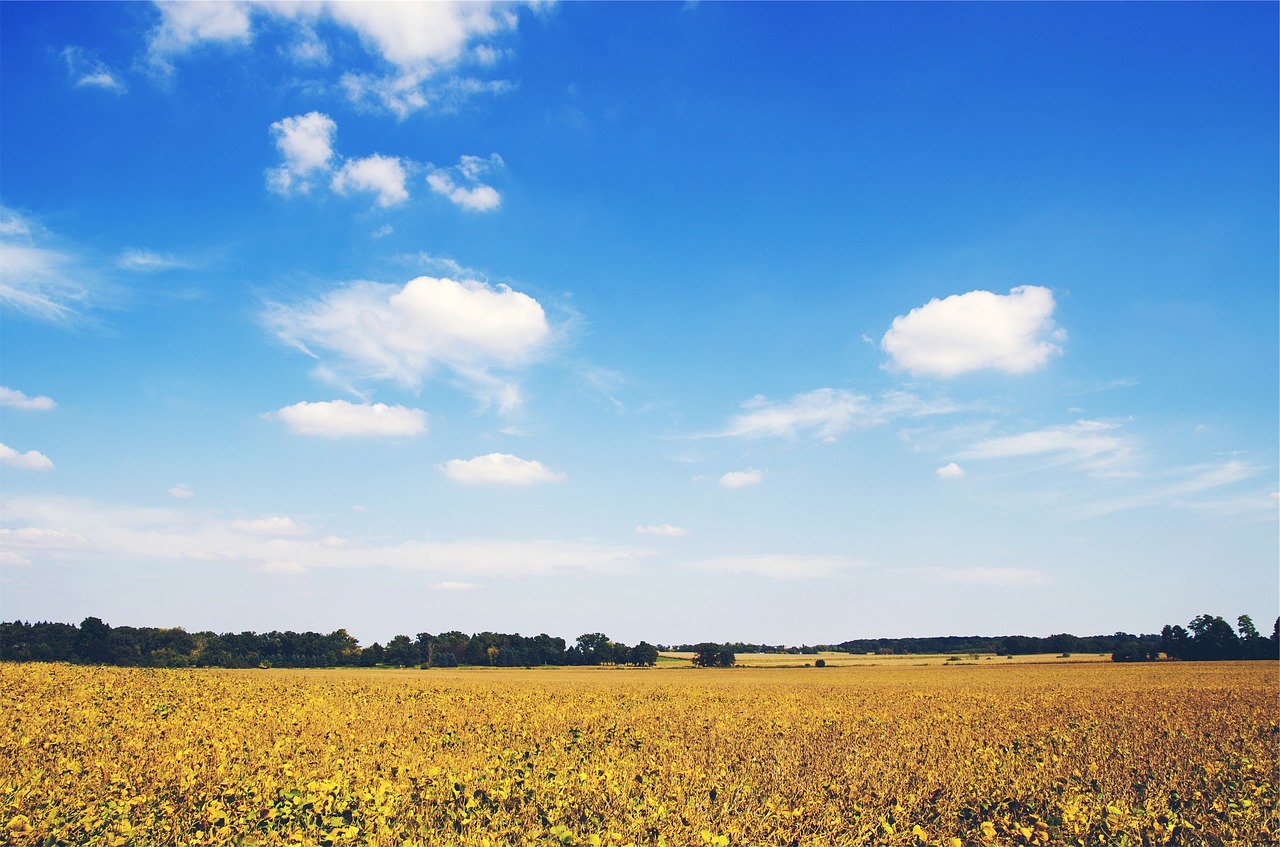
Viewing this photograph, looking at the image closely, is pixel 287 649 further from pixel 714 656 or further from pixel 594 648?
pixel 714 656

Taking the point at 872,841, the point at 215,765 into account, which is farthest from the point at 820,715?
the point at 215,765

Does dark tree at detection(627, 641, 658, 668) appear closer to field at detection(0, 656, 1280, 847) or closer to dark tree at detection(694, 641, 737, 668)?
dark tree at detection(694, 641, 737, 668)

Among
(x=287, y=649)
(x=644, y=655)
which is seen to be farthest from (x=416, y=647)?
(x=644, y=655)

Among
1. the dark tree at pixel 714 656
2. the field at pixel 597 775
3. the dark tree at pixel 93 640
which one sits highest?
the field at pixel 597 775

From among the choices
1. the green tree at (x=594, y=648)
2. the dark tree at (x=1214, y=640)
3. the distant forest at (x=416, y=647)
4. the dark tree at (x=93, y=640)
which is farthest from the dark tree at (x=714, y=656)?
the dark tree at (x=93, y=640)

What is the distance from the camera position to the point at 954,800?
10117 mm

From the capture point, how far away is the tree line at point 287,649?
223 ft

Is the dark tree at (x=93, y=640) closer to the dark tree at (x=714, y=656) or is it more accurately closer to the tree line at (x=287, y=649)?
the tree line at (x=287, y=649)

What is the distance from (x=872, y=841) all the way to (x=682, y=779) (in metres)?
3.53

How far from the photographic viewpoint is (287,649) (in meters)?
98.2

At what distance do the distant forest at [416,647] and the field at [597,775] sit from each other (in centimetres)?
5088

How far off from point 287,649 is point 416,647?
→ 66.5ft

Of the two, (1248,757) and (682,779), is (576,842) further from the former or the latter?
(1248,757)

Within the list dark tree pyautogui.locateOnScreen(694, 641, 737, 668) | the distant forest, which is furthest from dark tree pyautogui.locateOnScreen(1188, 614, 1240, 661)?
dark tree pyautogui.locateOnScreen(694, 641, 737, 668)
